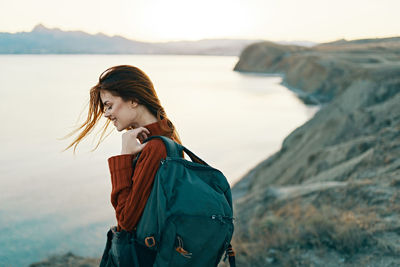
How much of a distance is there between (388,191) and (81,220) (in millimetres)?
9049

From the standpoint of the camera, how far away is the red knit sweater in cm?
167

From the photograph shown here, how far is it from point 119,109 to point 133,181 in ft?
1.34

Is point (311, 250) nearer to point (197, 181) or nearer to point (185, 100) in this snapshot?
point (197, 181)

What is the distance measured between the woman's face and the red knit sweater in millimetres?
236

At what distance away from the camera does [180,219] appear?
1629 mm

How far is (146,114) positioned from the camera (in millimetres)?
1956

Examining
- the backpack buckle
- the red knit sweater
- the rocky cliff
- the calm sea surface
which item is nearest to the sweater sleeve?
the red knit sweater

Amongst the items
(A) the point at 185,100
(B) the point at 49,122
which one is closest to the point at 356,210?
(B) the point at 49,122

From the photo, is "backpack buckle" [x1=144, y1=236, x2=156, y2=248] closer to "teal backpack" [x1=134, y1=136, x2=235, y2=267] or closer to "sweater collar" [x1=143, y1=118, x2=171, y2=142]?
"teal backpack" [x1=134, y1=136, x2=235, y2=267]

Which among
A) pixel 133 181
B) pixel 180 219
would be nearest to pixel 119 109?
pixel 133 181

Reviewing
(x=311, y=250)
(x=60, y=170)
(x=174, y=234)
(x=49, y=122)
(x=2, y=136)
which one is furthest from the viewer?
(x=49, y=122)

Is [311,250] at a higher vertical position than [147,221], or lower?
lower

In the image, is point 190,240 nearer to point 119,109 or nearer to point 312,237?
point 119,109

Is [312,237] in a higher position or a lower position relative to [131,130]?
lower
